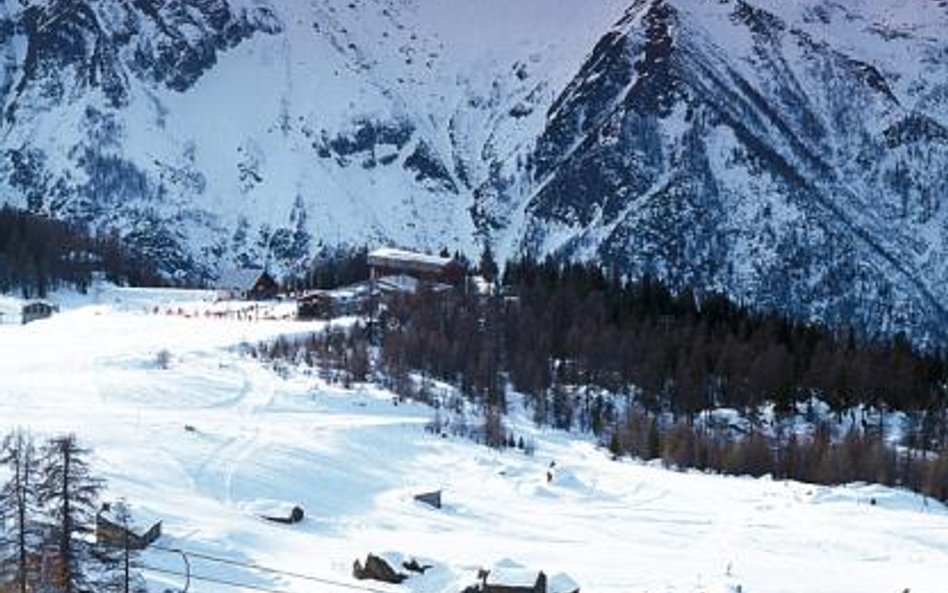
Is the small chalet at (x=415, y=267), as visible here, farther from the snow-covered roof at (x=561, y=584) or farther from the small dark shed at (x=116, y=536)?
the small dark shed at (x=116, y=536)

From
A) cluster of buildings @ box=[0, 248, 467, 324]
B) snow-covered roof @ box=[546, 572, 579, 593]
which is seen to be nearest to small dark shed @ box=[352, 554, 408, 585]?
snow-covered roof @ box=[546, 572, 579, 593]

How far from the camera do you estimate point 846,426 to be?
11238 centimetres

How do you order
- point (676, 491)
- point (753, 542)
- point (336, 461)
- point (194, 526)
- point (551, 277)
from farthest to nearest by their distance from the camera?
point (551, 277)
point (676, 491)
point (336, 461)
point (753, 542)
point (194, 526)

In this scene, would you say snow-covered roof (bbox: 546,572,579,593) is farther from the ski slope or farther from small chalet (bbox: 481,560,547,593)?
the ski slope

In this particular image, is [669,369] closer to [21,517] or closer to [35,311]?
[35,311]

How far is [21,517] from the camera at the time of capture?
35438mm

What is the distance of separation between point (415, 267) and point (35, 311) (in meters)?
35.3

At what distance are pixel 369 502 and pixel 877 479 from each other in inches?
1536

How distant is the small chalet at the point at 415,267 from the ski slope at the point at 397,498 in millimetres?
51519

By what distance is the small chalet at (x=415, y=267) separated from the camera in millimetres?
142625

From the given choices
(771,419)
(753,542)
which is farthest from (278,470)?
(771,419)

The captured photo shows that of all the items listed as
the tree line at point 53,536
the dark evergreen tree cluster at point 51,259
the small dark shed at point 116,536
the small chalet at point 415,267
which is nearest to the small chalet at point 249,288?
the small chalet at point 415,267

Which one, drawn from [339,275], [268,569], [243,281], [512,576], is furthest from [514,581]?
[243,281]

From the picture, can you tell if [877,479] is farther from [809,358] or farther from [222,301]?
[222,301]
